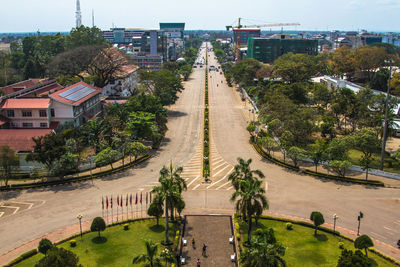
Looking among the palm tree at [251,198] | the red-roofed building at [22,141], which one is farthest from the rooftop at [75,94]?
the palm tree at [251,198]

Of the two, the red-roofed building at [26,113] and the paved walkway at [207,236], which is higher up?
the red-roofed building at [26,113]

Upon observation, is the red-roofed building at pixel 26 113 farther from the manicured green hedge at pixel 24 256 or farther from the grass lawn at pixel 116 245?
the manicured green hedge at pixel 24 256

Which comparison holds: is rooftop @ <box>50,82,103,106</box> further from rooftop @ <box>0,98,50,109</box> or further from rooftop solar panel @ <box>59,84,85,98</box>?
rooftop @ <box>0,98,50,109</box>

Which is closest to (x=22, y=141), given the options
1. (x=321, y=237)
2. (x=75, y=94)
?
(x=75, y=94)

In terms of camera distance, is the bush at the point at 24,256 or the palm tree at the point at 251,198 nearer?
the bush at the point at 24,256

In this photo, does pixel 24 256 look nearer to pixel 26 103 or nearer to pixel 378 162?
pixel 26 103

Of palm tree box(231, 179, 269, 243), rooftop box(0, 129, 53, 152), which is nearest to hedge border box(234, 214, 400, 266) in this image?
palm tree box(231, 179, 269, 243)
